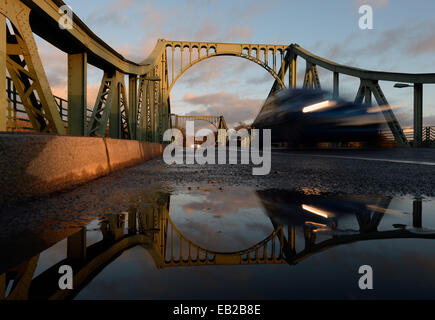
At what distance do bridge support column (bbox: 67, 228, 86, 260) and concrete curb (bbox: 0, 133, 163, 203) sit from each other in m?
1.00

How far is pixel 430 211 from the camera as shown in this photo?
219cm

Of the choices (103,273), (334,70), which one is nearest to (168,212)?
(103,273)

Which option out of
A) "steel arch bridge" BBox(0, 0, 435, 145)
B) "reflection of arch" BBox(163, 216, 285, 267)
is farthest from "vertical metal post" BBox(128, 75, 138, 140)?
"reflection of arch" BBox(163, 216, 285, 267)

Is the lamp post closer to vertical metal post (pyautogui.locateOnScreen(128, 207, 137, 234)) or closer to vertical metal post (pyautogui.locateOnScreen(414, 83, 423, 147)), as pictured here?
vertical metal post (pyautogui.locateOnScreen(414, 83, 423, 147))

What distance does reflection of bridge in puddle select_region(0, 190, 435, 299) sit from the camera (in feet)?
3.58

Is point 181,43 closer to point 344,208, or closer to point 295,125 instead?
point 295,125

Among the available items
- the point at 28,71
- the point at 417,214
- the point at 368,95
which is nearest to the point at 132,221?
the point at 417,214

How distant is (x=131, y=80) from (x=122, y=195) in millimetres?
8555

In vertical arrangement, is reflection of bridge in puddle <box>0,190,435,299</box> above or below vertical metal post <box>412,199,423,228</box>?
below

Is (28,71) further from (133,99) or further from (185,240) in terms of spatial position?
(133,99)

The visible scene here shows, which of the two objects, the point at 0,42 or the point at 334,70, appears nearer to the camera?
the point at 0,42

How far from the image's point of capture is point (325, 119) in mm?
9820

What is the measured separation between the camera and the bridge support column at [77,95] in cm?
604

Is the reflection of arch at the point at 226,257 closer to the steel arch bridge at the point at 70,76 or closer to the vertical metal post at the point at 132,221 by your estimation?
the vertical metal post at the point at 132,221
